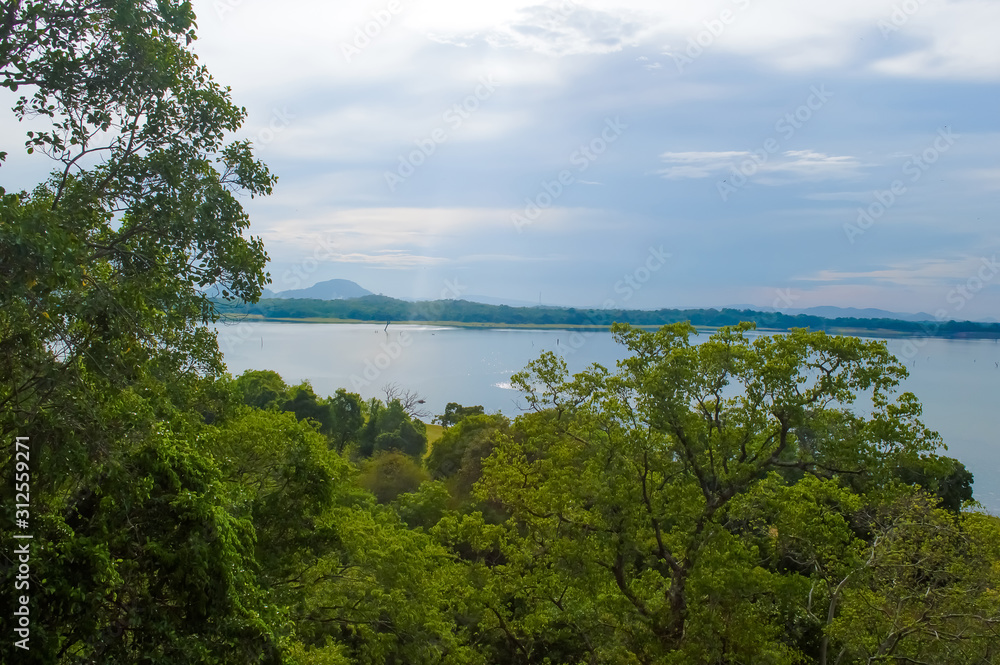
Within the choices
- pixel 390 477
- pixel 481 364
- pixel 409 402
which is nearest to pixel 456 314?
pixel 481 364

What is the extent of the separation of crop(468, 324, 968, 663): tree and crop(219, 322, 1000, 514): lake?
1470 centimetres

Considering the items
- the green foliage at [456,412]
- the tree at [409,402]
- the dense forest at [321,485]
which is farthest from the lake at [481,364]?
the dense forest at [321,485]

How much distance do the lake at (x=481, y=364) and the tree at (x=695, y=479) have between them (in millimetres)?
14699

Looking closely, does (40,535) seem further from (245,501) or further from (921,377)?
(921,377)

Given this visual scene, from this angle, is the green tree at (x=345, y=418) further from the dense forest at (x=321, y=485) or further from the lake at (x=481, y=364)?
the dense forest at (x=321, y=485)

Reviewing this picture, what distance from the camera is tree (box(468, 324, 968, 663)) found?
10039 millimetres

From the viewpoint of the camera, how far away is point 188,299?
21.2 feet

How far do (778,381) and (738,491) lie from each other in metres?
1.98

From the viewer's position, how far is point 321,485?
8984 mm

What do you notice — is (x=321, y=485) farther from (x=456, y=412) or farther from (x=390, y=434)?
(x=456, y=412)

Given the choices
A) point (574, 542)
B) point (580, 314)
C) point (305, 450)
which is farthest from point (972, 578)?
point (580, 314)

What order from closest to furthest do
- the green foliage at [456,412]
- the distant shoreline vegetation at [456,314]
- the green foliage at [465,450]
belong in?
1. the green foliage at [465,450]
2. the green foliage at [456,412]
3. the distant shoreline vegetation at [456,314]

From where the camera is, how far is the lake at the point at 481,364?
4706cm

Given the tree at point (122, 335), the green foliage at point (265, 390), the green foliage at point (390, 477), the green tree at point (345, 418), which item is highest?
the tree at point (122, 335)
